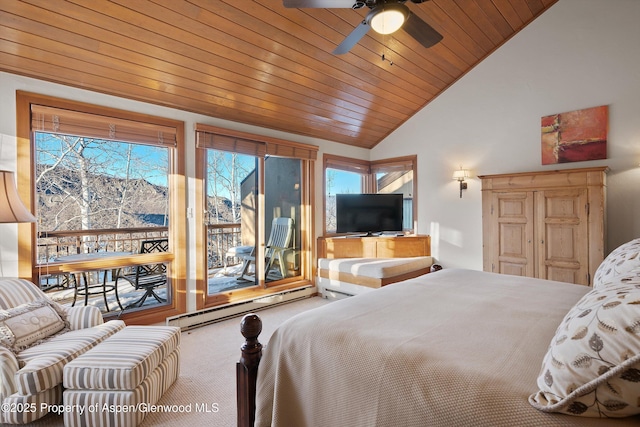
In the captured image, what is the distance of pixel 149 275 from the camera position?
3570 millimetres

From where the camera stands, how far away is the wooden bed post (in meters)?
1.50

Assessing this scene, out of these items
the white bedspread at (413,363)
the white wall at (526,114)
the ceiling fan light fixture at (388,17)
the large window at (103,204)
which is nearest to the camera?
the white bedspread at (413,363)

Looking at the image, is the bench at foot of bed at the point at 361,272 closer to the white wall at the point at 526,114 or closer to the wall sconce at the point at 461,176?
the white wall at the point at 526,114

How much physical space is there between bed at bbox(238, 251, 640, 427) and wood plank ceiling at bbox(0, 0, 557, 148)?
7.78ft

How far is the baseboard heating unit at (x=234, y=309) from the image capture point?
3.42 meters

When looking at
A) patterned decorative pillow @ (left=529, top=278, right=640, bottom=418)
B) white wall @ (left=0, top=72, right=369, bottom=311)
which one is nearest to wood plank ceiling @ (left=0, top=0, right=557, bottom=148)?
white wall @ (left=0, top=72, right=369, bottom=311)

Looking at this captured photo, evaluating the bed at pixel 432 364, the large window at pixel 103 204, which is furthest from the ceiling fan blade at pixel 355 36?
the large window at pixel 103 204

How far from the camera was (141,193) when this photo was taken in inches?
134

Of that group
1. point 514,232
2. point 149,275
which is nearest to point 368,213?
point 514,232

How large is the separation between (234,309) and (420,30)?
3.40 metres

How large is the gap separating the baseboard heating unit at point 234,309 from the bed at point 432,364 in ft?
7.06

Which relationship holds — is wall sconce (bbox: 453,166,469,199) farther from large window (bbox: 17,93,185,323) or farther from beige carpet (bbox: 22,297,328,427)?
large window (bbox: 17,93,185,323)

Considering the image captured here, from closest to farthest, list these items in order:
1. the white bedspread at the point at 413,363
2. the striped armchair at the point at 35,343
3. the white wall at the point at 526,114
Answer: the white bedspread at the point at 413,363
the striped armchair at the point at 35,343
the white wall at the point at 526,114

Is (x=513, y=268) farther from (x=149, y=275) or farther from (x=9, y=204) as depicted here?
(x=9, y=204)
